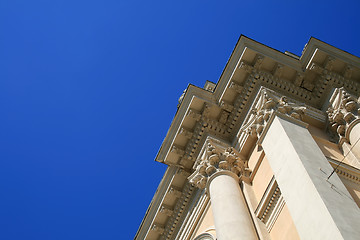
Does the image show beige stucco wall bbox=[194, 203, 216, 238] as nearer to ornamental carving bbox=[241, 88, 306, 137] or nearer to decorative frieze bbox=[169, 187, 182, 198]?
decorative frieze bbox=[169, 187, 182, 198]

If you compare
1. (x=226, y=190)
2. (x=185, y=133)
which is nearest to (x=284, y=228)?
(x=226, y=190)

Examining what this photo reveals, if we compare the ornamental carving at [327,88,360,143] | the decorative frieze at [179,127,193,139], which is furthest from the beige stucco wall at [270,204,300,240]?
the decorative frieze at [179,127,193,139]

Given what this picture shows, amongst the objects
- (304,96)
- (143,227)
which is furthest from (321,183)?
(143,227)

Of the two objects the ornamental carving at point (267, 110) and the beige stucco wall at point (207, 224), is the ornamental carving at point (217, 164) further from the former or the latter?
the beige stucco wall at point (207, 224)

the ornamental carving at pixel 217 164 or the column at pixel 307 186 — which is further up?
the column at pixel 307 186

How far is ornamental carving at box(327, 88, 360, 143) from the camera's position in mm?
14273

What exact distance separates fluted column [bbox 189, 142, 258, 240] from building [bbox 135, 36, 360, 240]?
0.04 meters

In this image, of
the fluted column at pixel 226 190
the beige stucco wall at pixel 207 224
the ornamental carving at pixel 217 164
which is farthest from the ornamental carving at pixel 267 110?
the beige stucco wall at pixel 207 224

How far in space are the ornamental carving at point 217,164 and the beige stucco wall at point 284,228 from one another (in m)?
2.79

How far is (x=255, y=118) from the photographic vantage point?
597 inches

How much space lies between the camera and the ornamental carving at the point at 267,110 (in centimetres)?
1449

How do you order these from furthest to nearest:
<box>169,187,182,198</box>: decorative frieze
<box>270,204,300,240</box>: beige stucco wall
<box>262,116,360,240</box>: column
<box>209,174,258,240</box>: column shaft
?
<box>169,187,182,198</box>: decorative frieze < <box>209,174,258,240</box>: column shaft < <box>270,204,300,240</box>: beige stucco wall < <box>262,116,360,240</box>: column

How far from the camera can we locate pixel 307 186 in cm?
1074

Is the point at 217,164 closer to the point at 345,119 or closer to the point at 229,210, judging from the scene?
the point at 229,210
